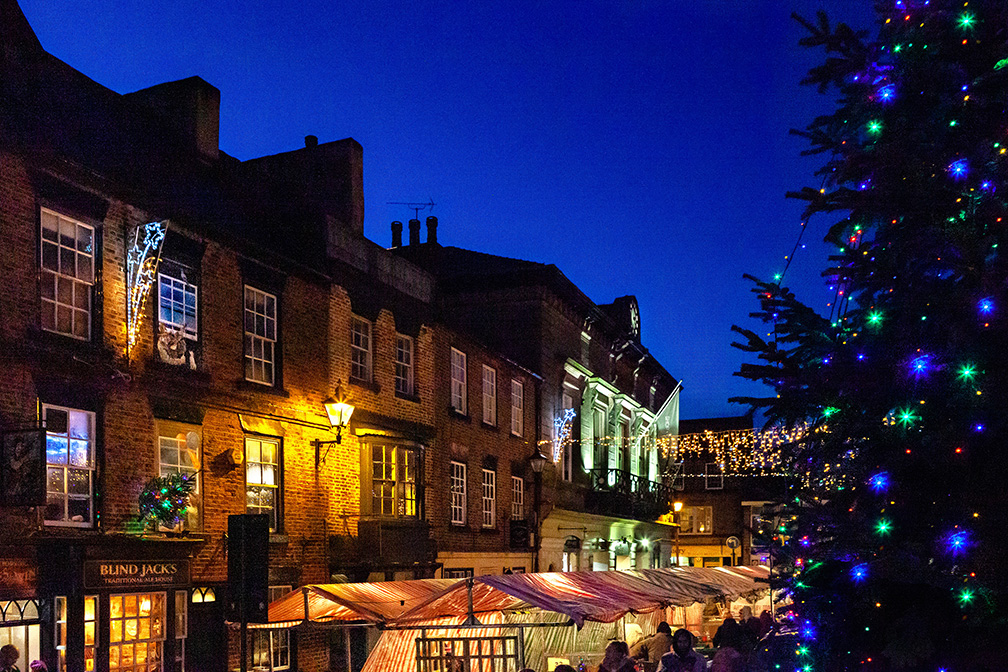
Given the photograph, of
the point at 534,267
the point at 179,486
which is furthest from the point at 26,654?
the point at 534,267

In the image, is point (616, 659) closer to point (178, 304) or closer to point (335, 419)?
point (178, 304)

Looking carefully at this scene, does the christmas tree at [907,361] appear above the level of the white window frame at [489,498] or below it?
above

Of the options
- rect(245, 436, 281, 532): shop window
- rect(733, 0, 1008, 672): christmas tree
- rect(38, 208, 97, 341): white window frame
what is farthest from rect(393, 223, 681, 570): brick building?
rect(733, 0, 1008, 672): christmas tree

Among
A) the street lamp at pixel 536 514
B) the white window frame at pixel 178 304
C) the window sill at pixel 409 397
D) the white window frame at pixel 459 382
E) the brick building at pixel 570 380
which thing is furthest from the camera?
the brick building at pixel 570 380

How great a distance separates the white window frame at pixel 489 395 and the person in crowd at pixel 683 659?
16.0 metres

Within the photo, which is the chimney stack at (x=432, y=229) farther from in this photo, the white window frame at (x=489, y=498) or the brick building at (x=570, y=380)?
the white window frame at (x=489, y=498)

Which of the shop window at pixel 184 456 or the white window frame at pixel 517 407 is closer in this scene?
the shop window at pixel 184 456

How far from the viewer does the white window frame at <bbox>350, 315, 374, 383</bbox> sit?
20.7 metres

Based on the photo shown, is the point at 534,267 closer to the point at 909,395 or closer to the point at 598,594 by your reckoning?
the point at 598,594

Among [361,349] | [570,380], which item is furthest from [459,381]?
[570,380]

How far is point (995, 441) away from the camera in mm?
6035

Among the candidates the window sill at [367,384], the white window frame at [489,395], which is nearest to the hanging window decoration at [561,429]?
the white window frame at [489,395]

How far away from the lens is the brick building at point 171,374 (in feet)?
43.0

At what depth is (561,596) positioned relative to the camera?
521 inches
